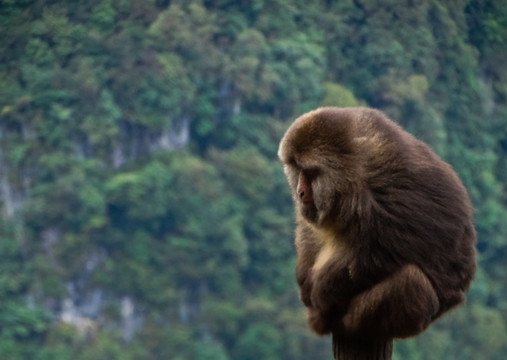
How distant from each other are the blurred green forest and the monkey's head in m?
25.7

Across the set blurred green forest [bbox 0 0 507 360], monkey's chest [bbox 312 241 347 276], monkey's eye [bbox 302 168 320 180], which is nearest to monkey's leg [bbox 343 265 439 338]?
monkey's chest [bbox 312 241 347 276]

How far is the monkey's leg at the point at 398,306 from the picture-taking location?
2752 millimetres

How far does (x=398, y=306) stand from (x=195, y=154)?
29.8 meters

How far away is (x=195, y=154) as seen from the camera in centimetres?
3234

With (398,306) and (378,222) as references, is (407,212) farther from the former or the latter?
(398,306)

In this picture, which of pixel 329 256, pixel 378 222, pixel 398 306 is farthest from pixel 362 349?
pixel 378 222

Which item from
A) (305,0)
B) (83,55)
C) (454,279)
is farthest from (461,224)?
(305,0)

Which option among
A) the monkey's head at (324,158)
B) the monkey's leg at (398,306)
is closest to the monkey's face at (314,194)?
the monkey's head at (324,158)

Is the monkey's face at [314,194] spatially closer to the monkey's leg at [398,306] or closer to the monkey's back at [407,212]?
the monkey's back at [407,212]

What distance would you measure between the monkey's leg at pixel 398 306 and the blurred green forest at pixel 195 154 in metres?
25.8

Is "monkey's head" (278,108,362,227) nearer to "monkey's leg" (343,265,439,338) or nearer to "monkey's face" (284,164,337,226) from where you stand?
"monkey's face" (284,164,337,226)

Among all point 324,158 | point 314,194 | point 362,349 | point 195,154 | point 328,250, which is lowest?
point 195,154

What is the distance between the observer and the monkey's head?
9.39 ft

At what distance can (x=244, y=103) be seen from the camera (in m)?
32.6
